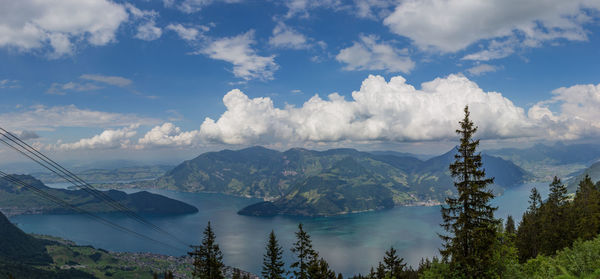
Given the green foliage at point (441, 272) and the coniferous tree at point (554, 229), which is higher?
the green foliage at point (441, 272)

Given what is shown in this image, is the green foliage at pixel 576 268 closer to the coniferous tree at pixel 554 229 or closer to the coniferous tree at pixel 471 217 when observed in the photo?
the coniferous tree at pixel 471 217

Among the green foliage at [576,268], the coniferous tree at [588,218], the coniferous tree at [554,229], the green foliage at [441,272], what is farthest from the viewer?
the coniferous tree at [554,229]

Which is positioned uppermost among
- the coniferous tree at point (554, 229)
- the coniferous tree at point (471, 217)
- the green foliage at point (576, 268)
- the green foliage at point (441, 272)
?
the coniferous tree at point (471, 217)

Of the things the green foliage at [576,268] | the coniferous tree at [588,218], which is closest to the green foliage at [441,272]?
the green foliage at [576,268]

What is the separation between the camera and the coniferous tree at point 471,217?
1869 centimetres

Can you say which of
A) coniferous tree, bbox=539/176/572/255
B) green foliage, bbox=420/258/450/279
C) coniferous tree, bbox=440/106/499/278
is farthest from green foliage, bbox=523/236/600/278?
coniferous tree, bbox=539/176/572/255

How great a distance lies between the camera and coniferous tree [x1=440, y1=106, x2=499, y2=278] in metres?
18.7

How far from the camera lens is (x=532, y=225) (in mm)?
51438

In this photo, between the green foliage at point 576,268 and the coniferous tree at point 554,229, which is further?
the coniferous tree at point 554,229

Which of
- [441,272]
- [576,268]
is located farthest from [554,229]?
[441,272]

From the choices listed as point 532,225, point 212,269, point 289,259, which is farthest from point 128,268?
point 532,225

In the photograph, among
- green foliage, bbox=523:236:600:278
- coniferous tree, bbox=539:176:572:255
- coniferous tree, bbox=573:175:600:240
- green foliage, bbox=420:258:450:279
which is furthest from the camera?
coniferous tree, bbox=539:176:572:255

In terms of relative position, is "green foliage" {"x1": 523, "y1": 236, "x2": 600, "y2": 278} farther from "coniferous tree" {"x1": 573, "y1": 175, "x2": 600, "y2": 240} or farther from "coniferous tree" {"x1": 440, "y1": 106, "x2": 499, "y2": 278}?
"coniferous tree" {"x1": 573, "y1": 175, "x2": 600, "y2": 240}

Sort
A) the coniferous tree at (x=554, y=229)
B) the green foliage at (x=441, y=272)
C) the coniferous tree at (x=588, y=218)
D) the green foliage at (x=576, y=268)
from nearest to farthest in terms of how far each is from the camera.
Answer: the green foliage at (x=576, y=268)
the green foliage at (x=441, y=272)
the coniferous tree at (x=588, y=218)
the coniferous tree at (x=554, y=229)
